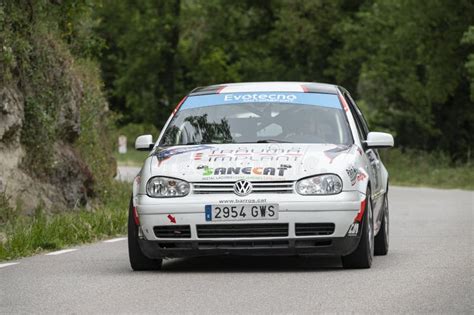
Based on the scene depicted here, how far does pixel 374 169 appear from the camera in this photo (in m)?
13.4

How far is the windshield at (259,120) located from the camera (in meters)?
12.6

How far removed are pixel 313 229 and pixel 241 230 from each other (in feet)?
1.89

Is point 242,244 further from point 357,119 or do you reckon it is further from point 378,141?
point 357,119

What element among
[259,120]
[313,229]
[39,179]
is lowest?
[39,179]

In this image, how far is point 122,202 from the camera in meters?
22.5

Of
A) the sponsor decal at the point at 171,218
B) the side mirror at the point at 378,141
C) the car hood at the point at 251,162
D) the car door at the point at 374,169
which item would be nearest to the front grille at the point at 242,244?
the sponsor decal at the point at 171,218

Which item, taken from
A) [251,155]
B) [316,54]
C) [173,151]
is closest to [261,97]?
[173,151]

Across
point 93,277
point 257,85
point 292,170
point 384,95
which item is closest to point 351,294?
point 292,170

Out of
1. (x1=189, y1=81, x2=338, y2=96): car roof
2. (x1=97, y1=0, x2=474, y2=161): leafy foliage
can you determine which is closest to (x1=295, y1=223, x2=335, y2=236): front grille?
(x1=189, y1=81, x2=338, y2=96): car roof

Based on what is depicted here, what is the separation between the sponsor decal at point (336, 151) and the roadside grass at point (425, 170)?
24.9 meters

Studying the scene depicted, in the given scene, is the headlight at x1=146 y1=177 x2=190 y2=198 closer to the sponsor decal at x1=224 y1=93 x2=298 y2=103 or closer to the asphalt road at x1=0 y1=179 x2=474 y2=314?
the asphalt road at x1=0 y1=179 x2=474 y2=314

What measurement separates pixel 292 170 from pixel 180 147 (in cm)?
133

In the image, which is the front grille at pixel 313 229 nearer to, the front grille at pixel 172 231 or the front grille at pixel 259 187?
the front grille at pixel 259 187

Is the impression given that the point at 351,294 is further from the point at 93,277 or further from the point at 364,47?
the point at 364,47
